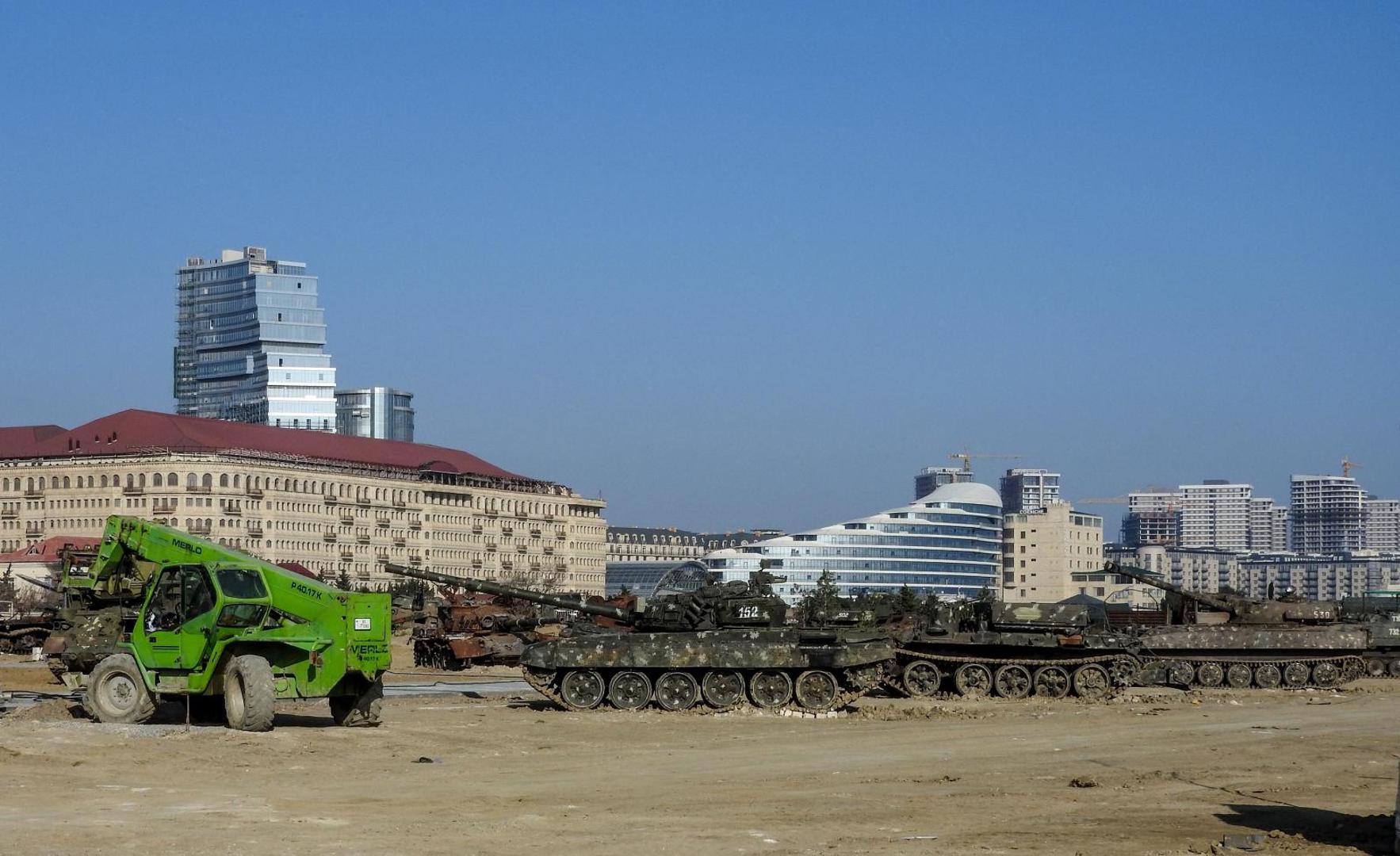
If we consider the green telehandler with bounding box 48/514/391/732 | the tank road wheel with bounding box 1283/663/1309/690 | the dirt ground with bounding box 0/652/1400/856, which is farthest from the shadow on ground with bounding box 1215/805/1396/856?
the tank road wheel with bounding box 1283/663/1309/690

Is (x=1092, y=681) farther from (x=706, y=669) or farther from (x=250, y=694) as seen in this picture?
(x=250, y=694)

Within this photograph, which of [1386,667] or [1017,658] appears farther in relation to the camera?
[1386,667]

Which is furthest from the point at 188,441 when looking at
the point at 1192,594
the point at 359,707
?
the point at 359,707

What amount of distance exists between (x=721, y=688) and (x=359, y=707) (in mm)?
8516

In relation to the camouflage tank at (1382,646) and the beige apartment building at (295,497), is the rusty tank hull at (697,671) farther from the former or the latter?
the beige apartment building at (295,497)

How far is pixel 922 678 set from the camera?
44812 millimetres

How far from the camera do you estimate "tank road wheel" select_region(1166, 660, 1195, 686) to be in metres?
50.0

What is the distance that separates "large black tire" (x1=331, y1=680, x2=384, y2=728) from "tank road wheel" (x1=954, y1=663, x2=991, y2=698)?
1599cm

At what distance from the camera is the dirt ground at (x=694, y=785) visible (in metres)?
20.4

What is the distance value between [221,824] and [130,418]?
149 m

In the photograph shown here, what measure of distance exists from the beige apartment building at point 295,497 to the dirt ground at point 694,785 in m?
121

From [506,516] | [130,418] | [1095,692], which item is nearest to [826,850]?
[1095,692]

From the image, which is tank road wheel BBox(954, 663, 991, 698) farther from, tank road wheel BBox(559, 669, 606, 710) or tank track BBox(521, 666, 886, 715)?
tank road wheel BBox(559, 669, 606, 710)

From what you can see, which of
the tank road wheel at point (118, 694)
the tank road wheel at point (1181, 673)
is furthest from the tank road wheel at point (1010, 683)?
the tank road wheel at point (118, 694)
